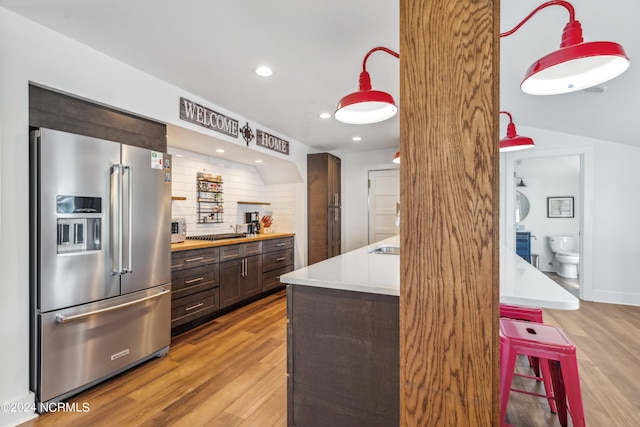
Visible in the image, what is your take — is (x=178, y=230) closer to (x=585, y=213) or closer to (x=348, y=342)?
(x=348, y=342)

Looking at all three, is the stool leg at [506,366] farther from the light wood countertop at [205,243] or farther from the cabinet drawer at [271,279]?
the cabinet drawer at [271,279]

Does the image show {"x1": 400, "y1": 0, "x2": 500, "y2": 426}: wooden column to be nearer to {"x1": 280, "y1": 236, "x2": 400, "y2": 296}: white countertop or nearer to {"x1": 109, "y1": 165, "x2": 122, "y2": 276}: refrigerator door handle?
{"x1": 280, "y1": 236, "x2": 400, "y2": 296}: white countertop

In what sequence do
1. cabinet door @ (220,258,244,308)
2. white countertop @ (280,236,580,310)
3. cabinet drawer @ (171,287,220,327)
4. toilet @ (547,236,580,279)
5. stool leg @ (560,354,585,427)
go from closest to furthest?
white countertop @ (280,236,580,310)
stool leg @ (560,354,585,427)
cabinet drawer @ (171,287,220,327)
cabinet door @ (220,258,244,308)
toilet @ (547,236,580,279)

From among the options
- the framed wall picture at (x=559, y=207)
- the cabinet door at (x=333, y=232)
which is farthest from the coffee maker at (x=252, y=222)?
the framed wall picture at (x=559, y=207)

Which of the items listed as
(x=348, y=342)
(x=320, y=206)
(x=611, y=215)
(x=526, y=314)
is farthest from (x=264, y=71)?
(x=611, y=215)

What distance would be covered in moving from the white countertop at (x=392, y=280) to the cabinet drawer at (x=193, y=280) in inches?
67.9

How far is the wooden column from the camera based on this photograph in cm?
76

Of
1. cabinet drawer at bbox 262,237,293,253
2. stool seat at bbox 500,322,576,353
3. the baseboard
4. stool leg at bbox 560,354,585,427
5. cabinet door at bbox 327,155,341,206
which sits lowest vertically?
the baseboard

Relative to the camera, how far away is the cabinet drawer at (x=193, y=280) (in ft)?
9.36

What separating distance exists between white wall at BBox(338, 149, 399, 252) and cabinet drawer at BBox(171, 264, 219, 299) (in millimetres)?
2951

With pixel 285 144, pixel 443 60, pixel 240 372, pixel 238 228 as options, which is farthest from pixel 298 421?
pixel 285 144

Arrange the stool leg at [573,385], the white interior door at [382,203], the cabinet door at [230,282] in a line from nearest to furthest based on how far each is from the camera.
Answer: the stool leg at [573,385] → the cabinet door at [230,282] → the white interior door at [382,203]

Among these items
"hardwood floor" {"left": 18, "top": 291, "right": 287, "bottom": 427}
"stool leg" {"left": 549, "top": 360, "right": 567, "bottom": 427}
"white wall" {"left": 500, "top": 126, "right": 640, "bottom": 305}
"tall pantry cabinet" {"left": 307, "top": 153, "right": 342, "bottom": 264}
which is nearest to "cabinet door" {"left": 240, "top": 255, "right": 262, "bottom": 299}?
"hardwood floor" {"left": 18, "top": 291, "right": 287, "bottom": 427}

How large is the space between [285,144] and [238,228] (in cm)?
147
